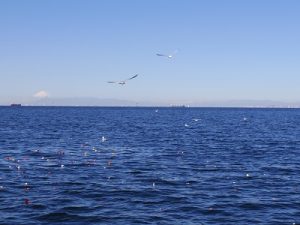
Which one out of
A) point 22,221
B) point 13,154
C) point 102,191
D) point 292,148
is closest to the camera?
point 22,221

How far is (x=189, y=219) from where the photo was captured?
25328 millimetres

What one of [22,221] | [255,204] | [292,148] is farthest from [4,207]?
[292,148]

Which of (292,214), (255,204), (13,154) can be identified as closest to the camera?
(292,214)

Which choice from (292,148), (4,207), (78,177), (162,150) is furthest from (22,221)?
(292,148)

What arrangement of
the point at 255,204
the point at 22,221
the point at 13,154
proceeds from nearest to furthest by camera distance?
the point at 22,221 < the point at 255,204 < the point at 13,154

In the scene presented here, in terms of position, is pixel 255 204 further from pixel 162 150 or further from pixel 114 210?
pixel 162 150

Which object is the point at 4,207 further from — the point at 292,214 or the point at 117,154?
the point at 117,154

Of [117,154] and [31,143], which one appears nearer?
[117,154]

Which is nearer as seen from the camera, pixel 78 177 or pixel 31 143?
pixel 78 177

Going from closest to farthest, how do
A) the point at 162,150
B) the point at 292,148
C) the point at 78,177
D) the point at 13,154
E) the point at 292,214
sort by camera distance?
1. the point at 292,214
2. the point at 78,177
3. the point at 13,154
4. the point at 162,150
5. the point at 292,148

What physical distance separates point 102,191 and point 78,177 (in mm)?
5831

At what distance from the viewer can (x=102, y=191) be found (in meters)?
31.7

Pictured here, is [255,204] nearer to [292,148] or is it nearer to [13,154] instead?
[13,154]

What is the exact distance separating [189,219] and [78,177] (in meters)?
14.2
